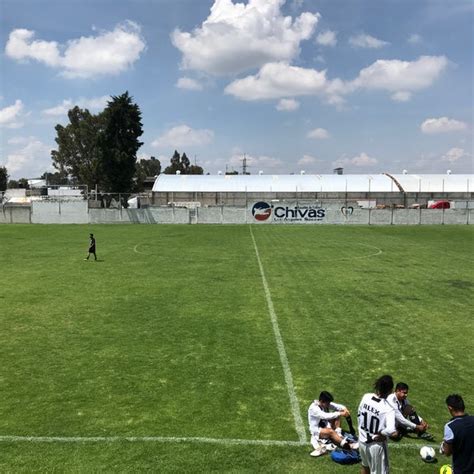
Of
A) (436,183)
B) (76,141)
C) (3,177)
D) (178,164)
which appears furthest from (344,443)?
(178,164)

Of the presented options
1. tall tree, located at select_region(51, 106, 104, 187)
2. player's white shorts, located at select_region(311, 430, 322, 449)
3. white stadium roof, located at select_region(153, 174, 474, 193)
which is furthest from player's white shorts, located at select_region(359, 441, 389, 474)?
tall tree, located at select_region(51, 106, 104, 187)

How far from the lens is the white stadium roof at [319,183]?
8100cm

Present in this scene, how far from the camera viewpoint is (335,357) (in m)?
10.9

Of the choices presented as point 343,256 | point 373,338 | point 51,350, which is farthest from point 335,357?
point 343,256

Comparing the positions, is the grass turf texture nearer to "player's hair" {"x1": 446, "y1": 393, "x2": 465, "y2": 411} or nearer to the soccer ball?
the soccer ball

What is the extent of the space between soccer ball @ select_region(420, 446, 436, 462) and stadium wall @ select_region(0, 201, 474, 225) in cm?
4876

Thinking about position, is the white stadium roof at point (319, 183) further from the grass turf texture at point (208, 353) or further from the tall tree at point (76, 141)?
the grass turf texture at point (208, 353)

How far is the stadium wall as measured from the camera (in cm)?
5538

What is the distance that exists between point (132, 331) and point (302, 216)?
44.4m

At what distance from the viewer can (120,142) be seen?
67.4 m

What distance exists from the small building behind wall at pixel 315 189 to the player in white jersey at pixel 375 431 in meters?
70.4

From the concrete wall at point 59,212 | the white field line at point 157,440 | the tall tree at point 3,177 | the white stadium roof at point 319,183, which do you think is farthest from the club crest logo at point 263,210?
the tall tree at point 3,177

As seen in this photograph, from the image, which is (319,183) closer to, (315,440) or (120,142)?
(120,142)

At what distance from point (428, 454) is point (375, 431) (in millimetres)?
1355
